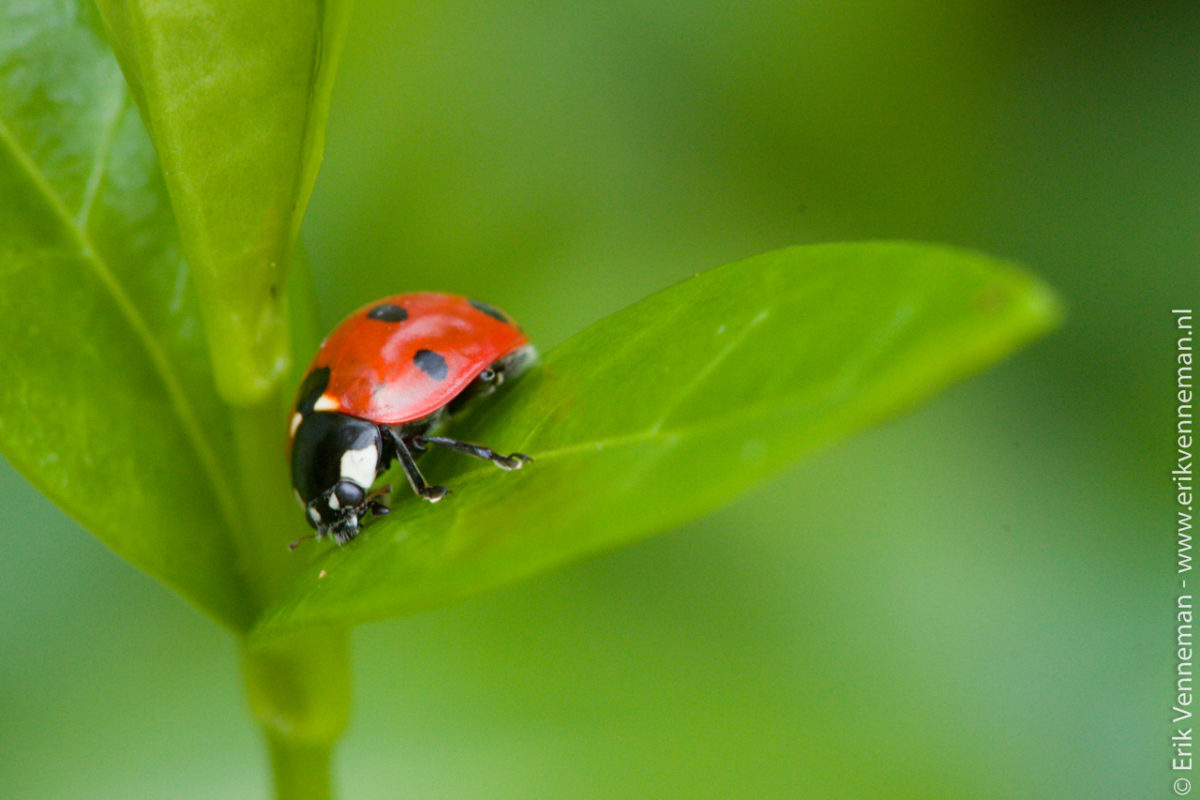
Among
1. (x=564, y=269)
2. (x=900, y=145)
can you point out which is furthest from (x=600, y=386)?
(x=900, y=145)

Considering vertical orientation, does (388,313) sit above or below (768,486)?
below

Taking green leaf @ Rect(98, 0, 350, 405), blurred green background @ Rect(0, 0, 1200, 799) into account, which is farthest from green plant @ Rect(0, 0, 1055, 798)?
blurred green background @ Rect(0, 0, 1200, 799)

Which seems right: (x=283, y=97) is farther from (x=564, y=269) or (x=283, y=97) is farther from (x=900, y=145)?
(x=900, y=145)

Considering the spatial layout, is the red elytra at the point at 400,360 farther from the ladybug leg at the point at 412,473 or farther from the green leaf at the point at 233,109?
the green leaf at the point at 233,109

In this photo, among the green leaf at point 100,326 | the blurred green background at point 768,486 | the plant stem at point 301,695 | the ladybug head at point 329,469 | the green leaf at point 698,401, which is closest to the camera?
the green leaf at point 698,401

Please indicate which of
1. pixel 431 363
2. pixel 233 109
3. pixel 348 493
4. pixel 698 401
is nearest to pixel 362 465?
pixel 348 493

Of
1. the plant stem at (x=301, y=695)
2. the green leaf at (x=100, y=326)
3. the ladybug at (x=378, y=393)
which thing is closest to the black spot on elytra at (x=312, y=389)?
the ladybug at (x=378, y=393)

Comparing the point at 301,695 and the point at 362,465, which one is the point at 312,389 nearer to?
the point at 362,465
